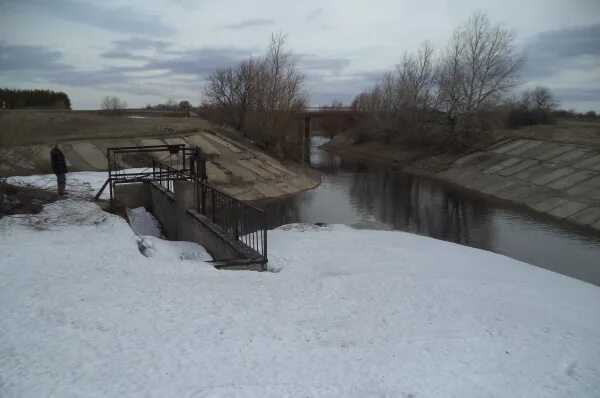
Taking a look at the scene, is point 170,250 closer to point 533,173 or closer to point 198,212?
point 198,212

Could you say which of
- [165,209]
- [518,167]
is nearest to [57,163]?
[165,209]

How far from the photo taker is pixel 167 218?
1780 centimetres

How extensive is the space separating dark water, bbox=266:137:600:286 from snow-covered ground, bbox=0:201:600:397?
235 inches

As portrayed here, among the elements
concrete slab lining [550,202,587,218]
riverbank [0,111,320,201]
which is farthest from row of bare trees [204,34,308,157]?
concrete slab lining [550,202,587,218]

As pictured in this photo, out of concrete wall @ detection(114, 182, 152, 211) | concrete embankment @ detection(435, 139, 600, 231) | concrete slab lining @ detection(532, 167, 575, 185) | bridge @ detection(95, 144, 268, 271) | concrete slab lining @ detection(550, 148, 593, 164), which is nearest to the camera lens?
bridge @ detection(95, 144, 268, 271)

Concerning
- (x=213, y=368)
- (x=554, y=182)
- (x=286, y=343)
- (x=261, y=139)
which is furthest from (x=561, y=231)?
(x=261, y=139)

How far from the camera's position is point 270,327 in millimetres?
7516

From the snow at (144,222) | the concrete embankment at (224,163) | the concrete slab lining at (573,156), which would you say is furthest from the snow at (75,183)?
the concrete slab lining at (573,156)

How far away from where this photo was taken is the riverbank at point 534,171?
26083mm

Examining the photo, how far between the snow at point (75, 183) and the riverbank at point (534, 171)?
78.2 ft

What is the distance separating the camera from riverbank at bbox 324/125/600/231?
2608 cm

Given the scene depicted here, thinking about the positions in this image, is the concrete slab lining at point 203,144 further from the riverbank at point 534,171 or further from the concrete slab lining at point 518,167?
the concrete slab lining at point 518,167

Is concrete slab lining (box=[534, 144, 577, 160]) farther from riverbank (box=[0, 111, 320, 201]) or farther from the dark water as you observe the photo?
riverbank (box=[0, 111, 320, 201])

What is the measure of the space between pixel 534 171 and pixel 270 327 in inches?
1255
